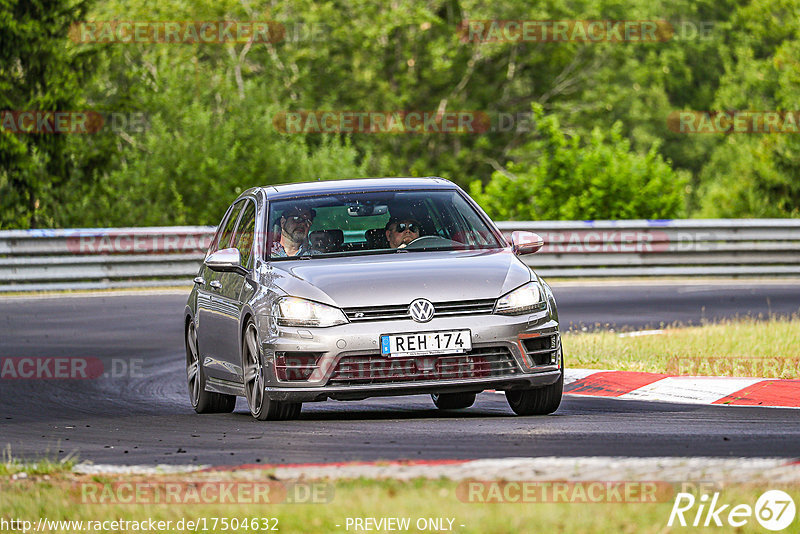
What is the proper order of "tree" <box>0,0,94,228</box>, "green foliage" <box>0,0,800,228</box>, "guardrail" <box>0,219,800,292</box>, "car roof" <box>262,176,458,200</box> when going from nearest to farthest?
"car roof" <box>262,176,458,200</box>, "guardrail" <box>0,219,800,292</box>, "tree" <box>0,0,94,228</box>, "green foliage" <box>0,0,800,228</box>

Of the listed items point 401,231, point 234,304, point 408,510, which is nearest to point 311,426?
point 234,304

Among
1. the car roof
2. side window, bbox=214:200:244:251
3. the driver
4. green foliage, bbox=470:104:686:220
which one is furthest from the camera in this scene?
green foliage, bbox=470:104:686:220

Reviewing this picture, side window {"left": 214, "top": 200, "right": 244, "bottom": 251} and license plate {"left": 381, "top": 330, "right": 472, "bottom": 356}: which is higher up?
side window {"left": 214, "top": 200, "right": 244, "bottom": 251}

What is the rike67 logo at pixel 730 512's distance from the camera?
5.28 metres

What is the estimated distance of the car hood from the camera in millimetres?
9031

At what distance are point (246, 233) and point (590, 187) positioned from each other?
19821 mm

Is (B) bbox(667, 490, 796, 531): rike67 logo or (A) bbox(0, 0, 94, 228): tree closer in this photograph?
(B) bbox(667, 490, 796, 531): rike67 logo

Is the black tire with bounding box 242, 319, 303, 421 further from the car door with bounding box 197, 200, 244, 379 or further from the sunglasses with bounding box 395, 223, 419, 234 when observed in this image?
the sunglasses with bounding box 395, 223, 419, 234

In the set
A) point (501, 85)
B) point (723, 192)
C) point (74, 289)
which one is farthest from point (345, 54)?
point (74, 289)

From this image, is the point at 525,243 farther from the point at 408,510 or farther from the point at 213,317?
the point at 408,510

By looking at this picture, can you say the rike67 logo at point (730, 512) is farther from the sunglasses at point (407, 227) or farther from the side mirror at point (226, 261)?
the side mirror at point (226, 261)

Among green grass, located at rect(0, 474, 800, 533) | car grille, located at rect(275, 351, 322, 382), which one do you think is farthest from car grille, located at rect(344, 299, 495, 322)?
green grass, located at rect(0, 474, 800, 533)

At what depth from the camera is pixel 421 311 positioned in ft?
29.4

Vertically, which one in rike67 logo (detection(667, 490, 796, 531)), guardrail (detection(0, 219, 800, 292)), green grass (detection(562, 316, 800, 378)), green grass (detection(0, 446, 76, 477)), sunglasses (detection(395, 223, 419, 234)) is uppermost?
sunglasses (detection(395, 223, 419, 234))
